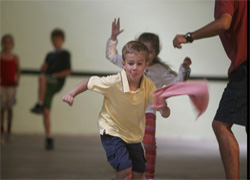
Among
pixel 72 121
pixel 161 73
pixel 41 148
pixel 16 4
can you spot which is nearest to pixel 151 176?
pixel 161 73

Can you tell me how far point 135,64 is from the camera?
2.77 metres

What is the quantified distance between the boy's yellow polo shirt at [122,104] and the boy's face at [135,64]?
0.19ft

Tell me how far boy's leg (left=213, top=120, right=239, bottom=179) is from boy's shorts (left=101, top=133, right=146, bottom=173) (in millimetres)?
448

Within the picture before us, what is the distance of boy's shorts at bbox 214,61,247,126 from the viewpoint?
2793 mm

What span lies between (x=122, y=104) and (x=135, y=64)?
0.77 ft

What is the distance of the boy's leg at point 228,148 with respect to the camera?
111 inches

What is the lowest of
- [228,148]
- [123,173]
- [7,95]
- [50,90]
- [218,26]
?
[7,95]

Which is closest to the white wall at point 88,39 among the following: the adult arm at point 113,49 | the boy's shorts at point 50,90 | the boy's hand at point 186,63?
the boy's shorts at point 50,90

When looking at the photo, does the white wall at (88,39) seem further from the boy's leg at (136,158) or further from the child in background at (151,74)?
the boy's leg at (136,158)

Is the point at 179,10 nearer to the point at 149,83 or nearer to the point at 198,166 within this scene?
the point at 198,166

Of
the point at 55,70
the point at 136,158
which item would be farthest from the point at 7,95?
the point at 136,158

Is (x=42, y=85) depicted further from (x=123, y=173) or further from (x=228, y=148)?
(x=228, y=148)

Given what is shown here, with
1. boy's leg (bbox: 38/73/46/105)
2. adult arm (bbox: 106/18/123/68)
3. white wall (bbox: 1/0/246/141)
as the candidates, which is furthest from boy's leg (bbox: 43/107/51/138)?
adult arm (bbox: 106/18/123/68)

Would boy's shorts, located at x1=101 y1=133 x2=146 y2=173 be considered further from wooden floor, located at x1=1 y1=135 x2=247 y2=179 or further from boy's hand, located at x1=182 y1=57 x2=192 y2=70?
wooden floor, located at x1=1 y1=135 x2=247 y2=179
